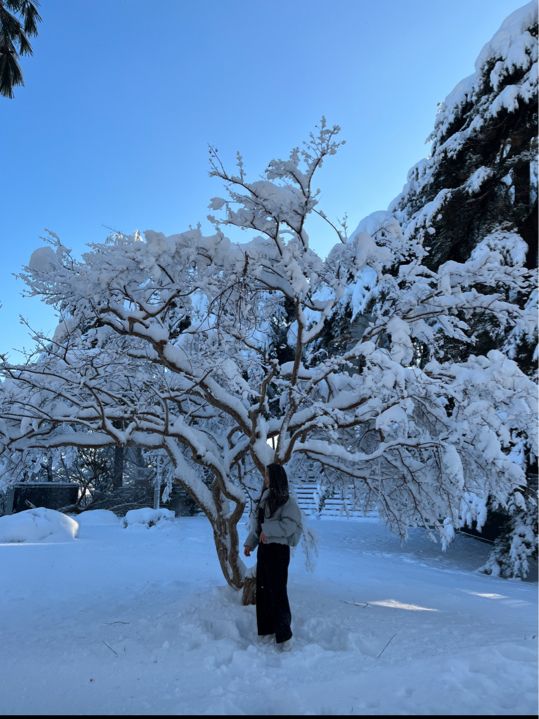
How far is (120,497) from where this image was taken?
18234 mm

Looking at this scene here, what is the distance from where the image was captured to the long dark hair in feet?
13.4

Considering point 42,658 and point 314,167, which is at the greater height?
point 314,167

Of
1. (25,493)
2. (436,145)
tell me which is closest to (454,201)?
(436,145)

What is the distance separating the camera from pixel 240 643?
382 centimetres

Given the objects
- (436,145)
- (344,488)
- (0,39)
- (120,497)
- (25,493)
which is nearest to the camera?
(344,488)

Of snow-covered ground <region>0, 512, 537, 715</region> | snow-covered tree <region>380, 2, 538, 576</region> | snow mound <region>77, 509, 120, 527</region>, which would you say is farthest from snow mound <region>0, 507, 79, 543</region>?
snow-covered tree <region>380, 2, 538, 576</region>

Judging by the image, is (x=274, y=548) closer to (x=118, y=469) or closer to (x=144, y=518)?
(x=144, y=518)

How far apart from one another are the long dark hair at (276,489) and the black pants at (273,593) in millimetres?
323

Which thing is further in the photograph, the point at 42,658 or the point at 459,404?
the point at 459,404

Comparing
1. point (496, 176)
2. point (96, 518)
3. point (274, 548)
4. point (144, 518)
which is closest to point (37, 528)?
point (144, 518)

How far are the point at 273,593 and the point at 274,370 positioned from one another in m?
1.91

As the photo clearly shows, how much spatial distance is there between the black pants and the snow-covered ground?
17 centimetres

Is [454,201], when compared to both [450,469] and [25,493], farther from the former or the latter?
[25,493]

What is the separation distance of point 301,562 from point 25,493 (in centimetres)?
974
